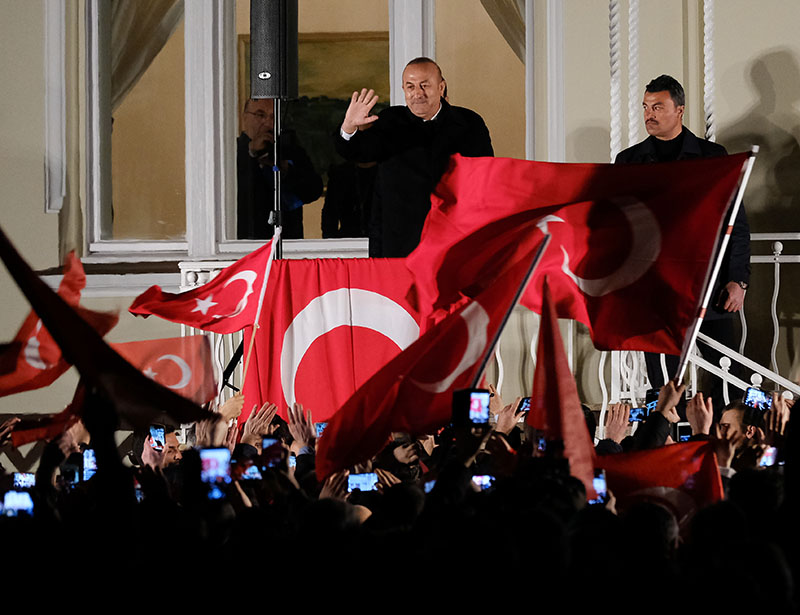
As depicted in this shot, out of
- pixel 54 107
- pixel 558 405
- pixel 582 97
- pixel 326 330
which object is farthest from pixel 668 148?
pixel 54 107

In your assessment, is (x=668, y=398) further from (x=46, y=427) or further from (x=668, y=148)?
(x=46, y=427)

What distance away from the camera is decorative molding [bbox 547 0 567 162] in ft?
28.8

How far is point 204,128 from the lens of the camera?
927 cm

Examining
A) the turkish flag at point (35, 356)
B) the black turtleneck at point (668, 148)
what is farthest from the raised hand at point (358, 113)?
the turkish flag at point (35, 356)

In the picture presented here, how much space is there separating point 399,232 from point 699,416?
283 centimetres

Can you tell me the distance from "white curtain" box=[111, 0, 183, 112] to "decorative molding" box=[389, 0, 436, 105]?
178 centimetres

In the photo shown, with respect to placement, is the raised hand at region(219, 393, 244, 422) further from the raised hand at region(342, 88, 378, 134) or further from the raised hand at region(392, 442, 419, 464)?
the raised hand at region(342, 88, 378, 134)

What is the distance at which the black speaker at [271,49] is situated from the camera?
6.97 meters

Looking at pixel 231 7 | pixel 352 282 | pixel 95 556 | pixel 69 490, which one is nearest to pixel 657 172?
pixel 352 282

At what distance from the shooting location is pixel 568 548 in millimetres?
2699

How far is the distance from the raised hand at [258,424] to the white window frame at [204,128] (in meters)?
3.06

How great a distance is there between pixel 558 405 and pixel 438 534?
5.17 feet

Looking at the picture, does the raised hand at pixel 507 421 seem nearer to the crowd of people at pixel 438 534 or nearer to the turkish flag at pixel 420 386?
the turkish flag at pixel 420 386

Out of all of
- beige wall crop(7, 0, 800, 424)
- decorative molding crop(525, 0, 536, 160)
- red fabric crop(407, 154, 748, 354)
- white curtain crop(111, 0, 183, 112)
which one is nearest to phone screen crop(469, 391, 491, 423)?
red fabric crop(407, 154, 748, 354)
